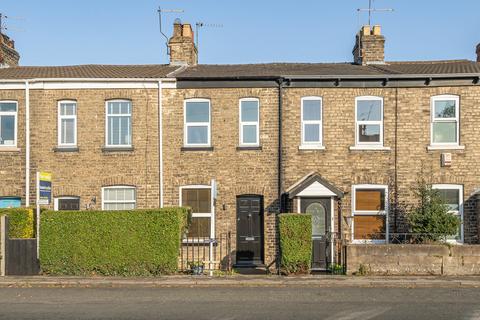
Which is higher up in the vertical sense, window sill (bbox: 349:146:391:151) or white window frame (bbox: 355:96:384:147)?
white window frame (bbox: 355:96:384:147)

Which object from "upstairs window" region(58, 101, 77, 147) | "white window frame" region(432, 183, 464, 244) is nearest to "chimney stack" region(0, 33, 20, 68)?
"upstairs window" region(58, 101, 77, 147)

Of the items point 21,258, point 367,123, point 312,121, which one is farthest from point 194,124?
point 21,258

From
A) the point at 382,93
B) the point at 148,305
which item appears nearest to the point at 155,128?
the point at 382,93

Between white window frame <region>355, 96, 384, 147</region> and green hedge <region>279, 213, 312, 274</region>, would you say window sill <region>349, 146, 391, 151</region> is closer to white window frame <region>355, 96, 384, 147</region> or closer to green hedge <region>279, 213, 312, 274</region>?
white window frame <region>355, 96, 384, 147</region>

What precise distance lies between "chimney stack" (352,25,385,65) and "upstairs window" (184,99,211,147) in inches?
262

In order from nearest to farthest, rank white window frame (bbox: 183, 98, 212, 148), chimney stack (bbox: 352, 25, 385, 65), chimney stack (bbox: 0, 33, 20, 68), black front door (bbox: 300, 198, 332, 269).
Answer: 1. black front door (bbox: 300, 198, 332, 269)
2. white window frame (bbox: 183, 98, 212, 148)
3. chimney stack (bbox: 352, 25, 385, 65)
4. chimney stack (bbox: 0, 33, 20, 68)

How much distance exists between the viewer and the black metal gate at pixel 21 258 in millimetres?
16922

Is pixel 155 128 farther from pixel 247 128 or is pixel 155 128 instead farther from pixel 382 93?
pixel 382 93

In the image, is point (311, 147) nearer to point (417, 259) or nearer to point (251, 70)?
point (251, 70)

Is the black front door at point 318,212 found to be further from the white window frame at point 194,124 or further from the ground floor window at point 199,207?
the white window frame at point 194,124

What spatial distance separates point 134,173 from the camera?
66.8ft

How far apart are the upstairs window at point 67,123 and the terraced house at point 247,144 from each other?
4 cm

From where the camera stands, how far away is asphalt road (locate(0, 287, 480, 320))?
36.8 ft

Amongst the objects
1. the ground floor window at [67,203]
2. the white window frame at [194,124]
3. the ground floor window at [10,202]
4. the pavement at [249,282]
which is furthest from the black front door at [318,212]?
the ground floor window at [10,202]
